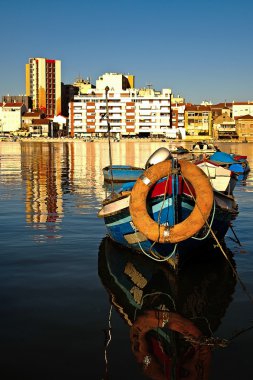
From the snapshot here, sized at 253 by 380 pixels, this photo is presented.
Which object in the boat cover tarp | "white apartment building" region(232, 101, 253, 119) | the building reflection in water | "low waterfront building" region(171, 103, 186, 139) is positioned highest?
"white apartment building" region(232, 101, 253, 119)

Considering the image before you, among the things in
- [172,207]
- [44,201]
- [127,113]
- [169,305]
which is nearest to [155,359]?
[169,305]

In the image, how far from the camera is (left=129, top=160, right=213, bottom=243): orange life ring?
1127cm

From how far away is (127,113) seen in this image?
180 m

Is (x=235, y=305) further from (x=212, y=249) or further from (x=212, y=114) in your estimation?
(x=212, y=114)

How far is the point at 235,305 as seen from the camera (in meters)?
9.87

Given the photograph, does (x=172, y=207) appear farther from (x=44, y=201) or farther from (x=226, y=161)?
(x=226, y=161)

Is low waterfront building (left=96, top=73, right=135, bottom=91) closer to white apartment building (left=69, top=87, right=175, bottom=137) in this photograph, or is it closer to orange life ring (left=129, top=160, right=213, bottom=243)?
white apartment building (left=69, top=87, right=175, bottom=137)

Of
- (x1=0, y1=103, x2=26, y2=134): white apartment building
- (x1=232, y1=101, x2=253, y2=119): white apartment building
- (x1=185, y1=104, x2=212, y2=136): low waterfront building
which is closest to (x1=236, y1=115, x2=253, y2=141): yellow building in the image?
(x1=185, y1=104, x2=212, y2=136): low waterfront building

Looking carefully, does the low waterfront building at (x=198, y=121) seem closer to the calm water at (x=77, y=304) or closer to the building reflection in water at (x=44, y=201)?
the building reflection in water at (x=44, y=201)

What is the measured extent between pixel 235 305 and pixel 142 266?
3232 mm

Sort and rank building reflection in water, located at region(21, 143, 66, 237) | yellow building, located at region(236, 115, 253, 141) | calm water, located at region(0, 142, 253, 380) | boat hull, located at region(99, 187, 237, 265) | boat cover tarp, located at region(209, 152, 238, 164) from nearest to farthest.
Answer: calm water, located at region(0, 142, 253, 380), boat hull, located at region(99, 187, 237, 265), building reflection in water, located at region(21, 143, 66, 237), boat cover tarp, located at region(209, 152, 238, 164), yellow building, located at region(236, 115, 253, 141)

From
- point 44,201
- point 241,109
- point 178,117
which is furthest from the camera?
point 241,109

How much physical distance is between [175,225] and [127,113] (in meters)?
171

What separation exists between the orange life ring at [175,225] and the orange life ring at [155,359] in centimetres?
224
